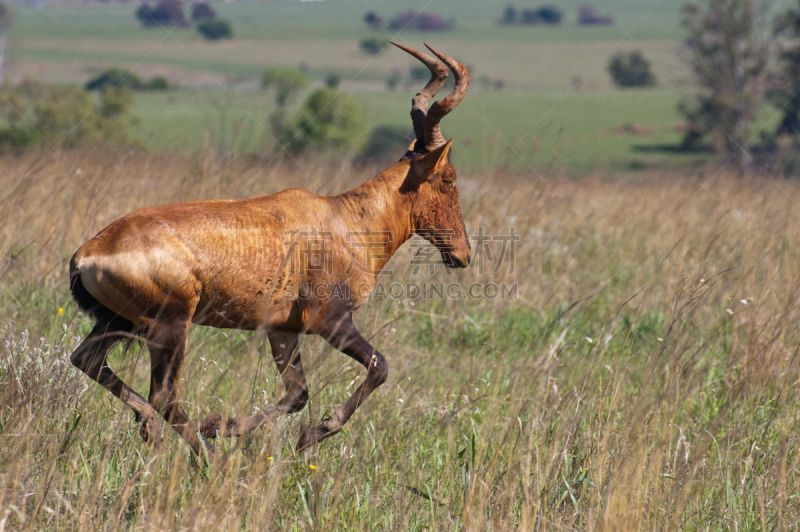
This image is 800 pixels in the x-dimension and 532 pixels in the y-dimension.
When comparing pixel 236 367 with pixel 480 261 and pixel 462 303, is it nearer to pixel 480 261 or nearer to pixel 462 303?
pixel 462 303

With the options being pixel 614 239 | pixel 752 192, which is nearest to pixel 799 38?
pixel 752 192

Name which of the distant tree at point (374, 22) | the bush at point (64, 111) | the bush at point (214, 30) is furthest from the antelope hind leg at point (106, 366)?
the distant tree at point (374, 22)

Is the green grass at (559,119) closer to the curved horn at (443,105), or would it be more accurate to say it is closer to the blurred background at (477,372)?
the blurred background at (477,372)

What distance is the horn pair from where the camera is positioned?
4375 millimetres

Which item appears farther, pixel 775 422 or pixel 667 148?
pixel 667 148

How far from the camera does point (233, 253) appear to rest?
3.64 metres

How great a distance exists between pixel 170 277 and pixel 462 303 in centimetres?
358

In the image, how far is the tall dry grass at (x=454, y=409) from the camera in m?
3.12

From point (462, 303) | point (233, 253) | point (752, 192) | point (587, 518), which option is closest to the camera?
point (587, 518)

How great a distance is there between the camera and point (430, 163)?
4379mm

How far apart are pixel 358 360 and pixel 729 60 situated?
48993 millimetres

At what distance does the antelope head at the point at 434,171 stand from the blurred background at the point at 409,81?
2.80 metres

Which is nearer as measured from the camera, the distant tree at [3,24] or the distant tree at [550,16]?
the distant tree at [3,24]

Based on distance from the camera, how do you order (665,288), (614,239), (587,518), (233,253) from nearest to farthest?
(587,518), (233,253), (665,288), (614,239)
